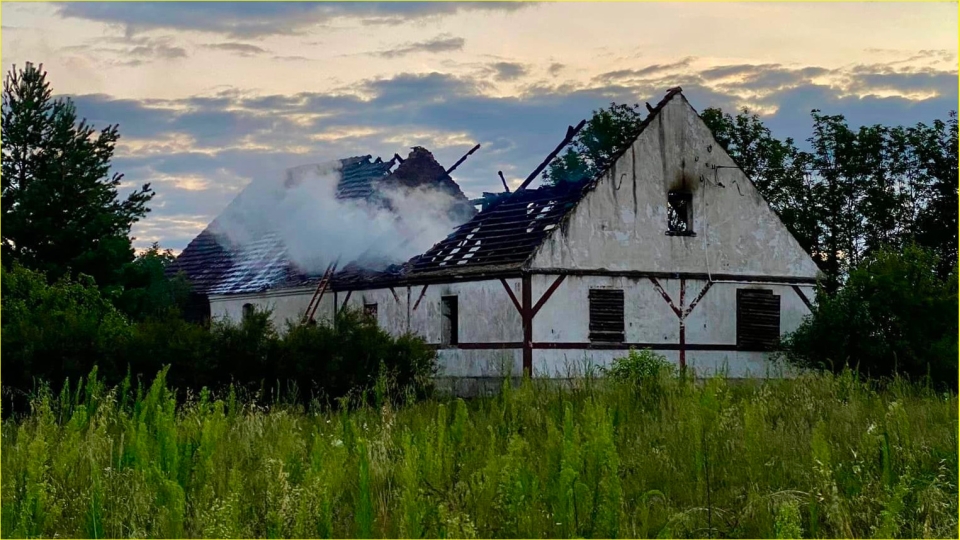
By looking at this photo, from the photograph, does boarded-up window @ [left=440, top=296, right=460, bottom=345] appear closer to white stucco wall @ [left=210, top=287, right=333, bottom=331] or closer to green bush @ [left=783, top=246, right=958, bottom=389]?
white stucco wall @ [left=210, top=287, right=333, bottom=331]

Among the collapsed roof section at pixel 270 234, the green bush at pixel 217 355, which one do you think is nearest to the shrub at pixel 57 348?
the green bush at pixel 217 355

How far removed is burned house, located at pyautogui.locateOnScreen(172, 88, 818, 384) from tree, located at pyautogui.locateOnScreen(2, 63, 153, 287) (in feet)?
23.5

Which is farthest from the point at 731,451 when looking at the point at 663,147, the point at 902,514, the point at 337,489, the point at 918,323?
the point at 663,147

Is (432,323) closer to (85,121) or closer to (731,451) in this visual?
(85,121)

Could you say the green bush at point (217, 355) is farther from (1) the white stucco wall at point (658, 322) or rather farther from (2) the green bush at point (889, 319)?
(2) the green bush at point (889, 319)

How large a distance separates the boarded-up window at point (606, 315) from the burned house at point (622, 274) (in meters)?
0.03

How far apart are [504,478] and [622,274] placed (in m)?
19.5

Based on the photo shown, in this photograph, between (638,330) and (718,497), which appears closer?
(718,497)

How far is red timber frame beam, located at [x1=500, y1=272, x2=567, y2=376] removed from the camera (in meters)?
26.1

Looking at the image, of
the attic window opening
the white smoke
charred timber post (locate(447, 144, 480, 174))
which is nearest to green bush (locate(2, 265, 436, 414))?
the attic window opening

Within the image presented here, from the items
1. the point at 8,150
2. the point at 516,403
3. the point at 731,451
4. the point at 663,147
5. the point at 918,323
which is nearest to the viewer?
the point at 731,451

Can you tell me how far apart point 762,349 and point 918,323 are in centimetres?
420

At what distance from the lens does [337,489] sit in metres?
9.77

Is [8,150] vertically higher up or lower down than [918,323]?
higher up
